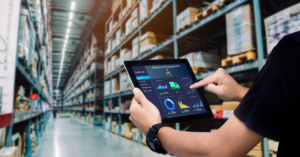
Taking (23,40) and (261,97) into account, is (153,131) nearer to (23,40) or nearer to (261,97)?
(261,97)

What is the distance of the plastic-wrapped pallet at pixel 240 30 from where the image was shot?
3020 millimetres

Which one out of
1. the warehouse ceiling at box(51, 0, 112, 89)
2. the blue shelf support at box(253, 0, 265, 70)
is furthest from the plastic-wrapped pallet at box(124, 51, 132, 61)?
the blue shelf support at box(253, 0, 265, 70)

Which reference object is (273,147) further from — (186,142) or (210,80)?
(186,142)

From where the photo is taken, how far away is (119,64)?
8.50 m

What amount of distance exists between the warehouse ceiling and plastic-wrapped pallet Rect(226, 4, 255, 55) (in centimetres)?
878

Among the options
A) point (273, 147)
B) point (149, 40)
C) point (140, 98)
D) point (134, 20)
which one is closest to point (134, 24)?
point (134, 20)

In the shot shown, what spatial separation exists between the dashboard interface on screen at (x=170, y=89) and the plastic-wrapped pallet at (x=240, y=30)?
7.19 ft

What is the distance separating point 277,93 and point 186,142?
31 cm

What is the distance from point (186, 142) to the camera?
710mm

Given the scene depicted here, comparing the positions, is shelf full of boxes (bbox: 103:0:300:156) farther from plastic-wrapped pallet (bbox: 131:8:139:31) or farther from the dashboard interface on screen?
the dashboard interface on screen

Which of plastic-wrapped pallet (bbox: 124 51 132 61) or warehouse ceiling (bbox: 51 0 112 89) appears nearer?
plastic-wrapped pallet (bbox: 124 51 132 61)

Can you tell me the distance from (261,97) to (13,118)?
9.79ft

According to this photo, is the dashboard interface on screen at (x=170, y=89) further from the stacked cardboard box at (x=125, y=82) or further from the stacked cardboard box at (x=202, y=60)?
the stacked cardboard box at (x=125, y=82)

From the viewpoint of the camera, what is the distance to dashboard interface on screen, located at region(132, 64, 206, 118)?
106 centimetres
